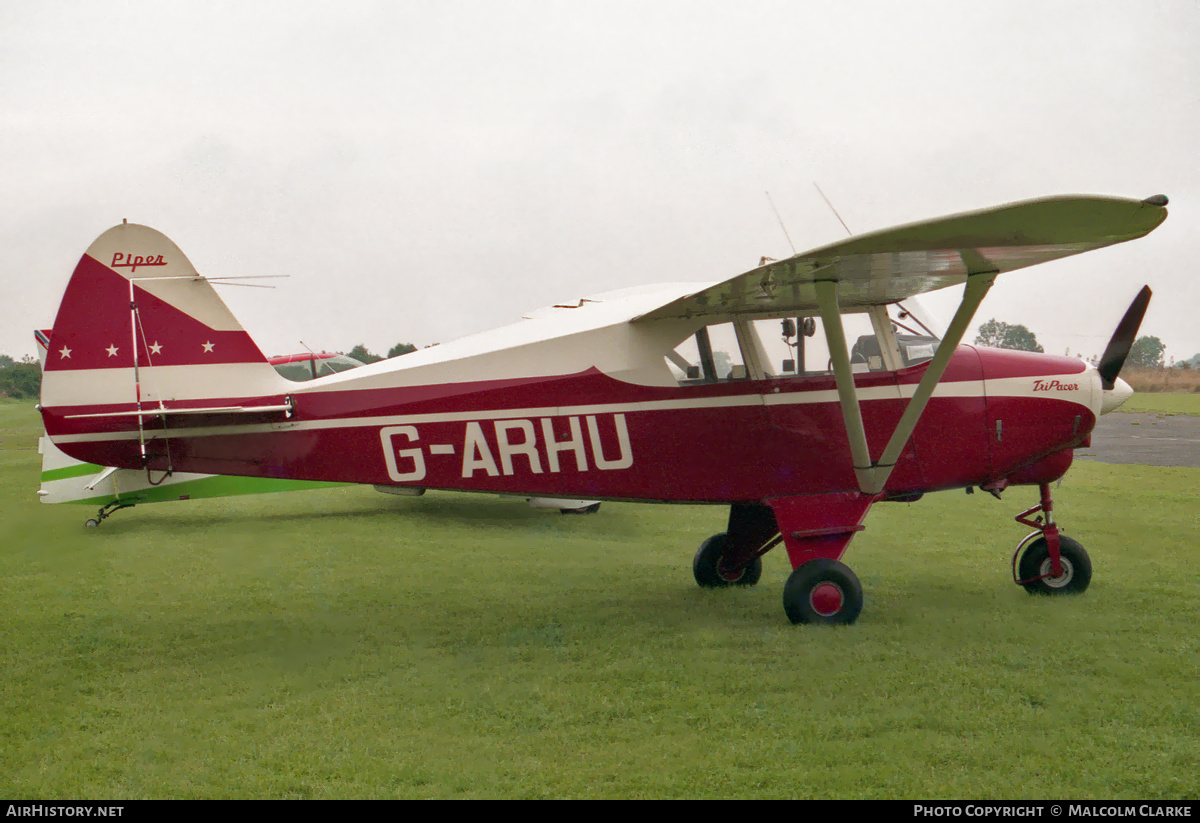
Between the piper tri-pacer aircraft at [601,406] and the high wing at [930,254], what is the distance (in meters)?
0.05

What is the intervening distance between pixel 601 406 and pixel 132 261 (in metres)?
3.48

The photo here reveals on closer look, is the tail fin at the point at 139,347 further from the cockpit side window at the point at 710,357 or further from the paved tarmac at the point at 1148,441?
the paved tarmac at the point at 1148,441

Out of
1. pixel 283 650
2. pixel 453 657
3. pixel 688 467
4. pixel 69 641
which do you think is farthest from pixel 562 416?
pixel 69 641

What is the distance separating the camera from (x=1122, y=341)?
6957mm

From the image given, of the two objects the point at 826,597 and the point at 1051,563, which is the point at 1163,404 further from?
the point at 826,597

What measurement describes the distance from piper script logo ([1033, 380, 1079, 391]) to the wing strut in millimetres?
1211

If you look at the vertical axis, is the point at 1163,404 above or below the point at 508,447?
below

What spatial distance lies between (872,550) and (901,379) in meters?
3.15

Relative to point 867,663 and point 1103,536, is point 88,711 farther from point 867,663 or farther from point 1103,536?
point 1103,536

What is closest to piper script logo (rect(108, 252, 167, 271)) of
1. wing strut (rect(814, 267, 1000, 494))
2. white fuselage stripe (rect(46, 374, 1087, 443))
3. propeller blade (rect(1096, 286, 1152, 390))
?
white fuselage stripe (rect(46, 374, 1087, 443))

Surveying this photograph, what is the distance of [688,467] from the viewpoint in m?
6.54

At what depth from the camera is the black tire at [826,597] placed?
622 cm

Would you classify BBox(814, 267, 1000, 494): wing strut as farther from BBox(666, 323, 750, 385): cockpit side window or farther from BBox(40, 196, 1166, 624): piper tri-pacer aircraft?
BBox(666, 323, 750, 385): cockpit side window

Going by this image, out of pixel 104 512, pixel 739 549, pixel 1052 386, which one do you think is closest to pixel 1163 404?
pixel 1052 386
